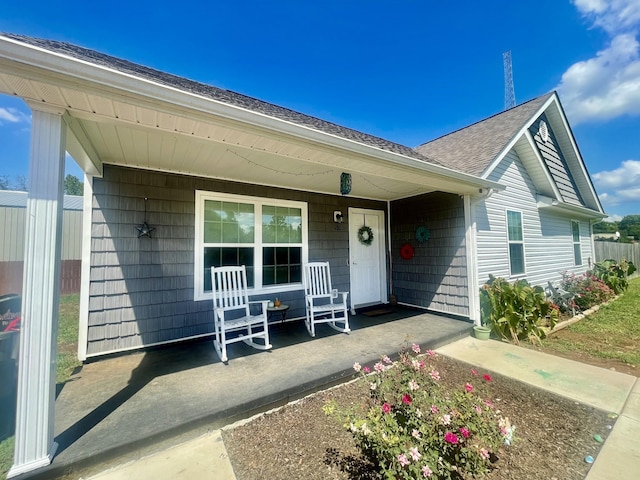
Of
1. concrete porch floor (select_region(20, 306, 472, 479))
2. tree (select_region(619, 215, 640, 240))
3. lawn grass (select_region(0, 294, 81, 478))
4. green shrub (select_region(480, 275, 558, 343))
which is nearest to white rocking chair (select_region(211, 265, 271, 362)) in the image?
concrete porch floor (select_region(20, 306, 472, 479))

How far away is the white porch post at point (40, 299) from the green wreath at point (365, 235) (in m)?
4.65

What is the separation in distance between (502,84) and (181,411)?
14972 mm

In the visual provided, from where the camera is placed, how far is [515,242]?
5.78m

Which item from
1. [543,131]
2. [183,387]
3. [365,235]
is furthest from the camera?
[543,131]

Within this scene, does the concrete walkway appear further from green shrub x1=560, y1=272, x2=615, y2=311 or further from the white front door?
green shrub x1=560, y1=272, x2=615, y2=311

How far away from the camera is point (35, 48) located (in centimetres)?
145

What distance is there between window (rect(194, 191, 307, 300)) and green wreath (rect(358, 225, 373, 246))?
1.33 meters

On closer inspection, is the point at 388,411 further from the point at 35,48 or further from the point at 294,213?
the point at 294,213

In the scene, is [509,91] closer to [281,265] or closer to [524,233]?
[524,233]

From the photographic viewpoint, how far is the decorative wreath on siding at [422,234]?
5.32m

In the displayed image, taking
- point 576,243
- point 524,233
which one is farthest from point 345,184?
point 576,243

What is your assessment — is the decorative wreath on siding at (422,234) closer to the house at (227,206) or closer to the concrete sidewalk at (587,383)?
the house at (227,206)

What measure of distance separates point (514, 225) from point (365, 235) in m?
3.22

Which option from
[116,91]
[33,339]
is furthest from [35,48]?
[33,339]
